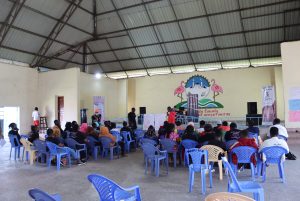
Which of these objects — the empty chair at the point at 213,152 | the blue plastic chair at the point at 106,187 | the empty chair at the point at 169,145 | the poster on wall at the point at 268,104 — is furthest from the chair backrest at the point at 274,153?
the poster on wall at the point at 268,104

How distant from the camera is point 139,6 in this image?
13.6 meters

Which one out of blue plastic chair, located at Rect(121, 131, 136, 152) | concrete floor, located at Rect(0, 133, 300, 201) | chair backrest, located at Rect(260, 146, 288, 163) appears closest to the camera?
concrete floor, located at Rect(0, 133, 300, 201)

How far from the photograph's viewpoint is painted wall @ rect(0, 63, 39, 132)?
12.8 m

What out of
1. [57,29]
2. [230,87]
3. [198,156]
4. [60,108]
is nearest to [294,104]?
[230,87]

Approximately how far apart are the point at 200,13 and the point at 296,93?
5.94 meters

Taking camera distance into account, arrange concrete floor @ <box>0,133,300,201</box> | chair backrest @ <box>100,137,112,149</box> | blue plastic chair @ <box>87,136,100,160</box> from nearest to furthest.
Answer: concrete floor @ <box>0,133,300,201</box>, chair backrest @ <box>100,137,112,149</box>, blue plastic chair @ <box>87,136,100,160</box>

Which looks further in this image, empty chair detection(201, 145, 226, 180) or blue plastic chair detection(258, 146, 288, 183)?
empty chair detection(201, 145, 226, 180)

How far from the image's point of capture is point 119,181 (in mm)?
4887

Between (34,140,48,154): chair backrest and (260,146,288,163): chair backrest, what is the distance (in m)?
4.72

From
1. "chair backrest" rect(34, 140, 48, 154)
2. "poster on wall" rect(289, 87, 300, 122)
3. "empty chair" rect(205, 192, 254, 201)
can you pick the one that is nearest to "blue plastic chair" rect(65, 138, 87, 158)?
"chair backrest" rect(34, 140, 48, 154)

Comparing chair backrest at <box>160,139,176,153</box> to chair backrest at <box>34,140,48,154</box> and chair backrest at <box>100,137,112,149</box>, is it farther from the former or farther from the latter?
chair backrest at <box>34,140,48,154</box>

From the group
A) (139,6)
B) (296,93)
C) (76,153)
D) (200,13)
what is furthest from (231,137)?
(139,6)

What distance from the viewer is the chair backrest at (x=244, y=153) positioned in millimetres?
4539

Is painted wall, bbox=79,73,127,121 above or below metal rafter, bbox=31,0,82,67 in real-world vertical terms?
below
